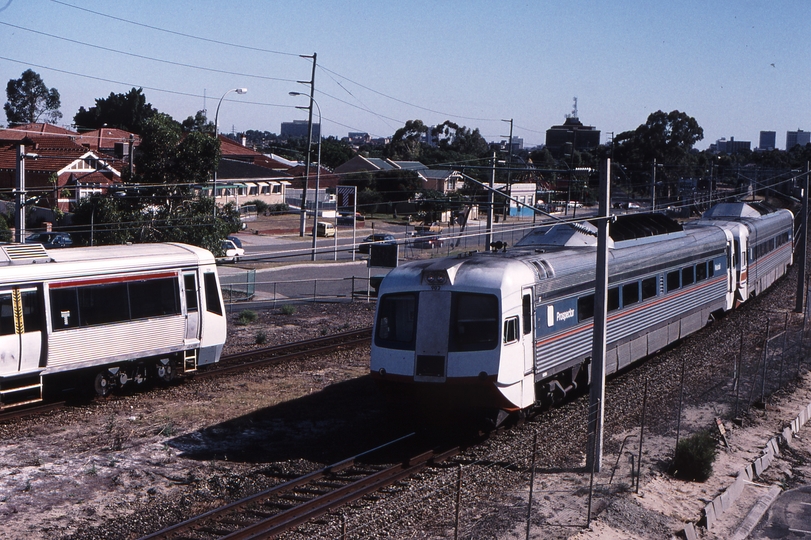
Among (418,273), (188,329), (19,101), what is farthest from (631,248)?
(19,101)

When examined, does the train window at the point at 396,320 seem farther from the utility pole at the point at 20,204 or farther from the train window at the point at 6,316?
the utility pole at the point at 20,204

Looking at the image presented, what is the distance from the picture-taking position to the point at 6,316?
44.7 feet

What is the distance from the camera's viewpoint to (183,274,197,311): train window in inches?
659

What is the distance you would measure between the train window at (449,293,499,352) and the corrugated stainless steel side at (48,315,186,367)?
22.2 ft

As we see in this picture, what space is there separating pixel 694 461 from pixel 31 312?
11.4 metres

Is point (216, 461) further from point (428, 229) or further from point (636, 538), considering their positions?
point (428, 229)

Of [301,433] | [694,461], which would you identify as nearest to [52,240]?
[301,433]

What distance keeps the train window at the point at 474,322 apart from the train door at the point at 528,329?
0.74 metres

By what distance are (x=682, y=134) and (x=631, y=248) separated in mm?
53174

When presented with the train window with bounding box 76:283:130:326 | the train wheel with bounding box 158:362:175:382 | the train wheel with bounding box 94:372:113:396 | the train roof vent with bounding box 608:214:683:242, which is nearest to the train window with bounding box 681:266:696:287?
the train roof vent with bounding box 608:214:683:242

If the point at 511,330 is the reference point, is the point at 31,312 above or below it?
below

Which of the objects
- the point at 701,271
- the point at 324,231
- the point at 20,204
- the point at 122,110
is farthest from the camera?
the point at 122,110

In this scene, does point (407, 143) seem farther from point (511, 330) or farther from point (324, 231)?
point (511, 330)

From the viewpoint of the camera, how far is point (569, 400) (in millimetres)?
16156
